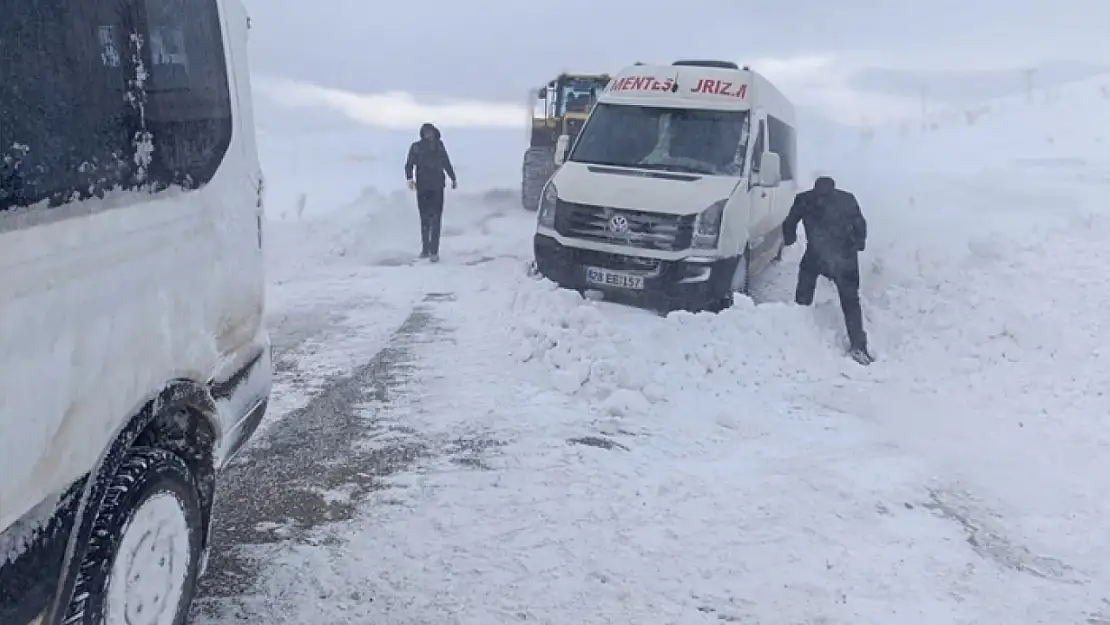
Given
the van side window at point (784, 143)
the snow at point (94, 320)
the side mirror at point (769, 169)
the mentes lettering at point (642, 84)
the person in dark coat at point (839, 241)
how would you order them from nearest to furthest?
the snow at point (94, 320) → the person in dark coat at point (839, 241) → the side mirror at point (769, 169) → the mentes lettering at point (642, 84) → the van side window at point (784, 143)

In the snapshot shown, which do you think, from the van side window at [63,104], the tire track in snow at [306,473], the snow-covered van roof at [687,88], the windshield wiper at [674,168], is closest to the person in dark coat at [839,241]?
the windshield wiper at [674,168]

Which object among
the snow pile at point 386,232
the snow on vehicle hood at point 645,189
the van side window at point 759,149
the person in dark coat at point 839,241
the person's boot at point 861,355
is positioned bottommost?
the snow pile at point 386,232

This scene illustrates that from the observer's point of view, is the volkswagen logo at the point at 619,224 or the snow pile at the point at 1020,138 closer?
the volkswagen logo at the point at 619,224

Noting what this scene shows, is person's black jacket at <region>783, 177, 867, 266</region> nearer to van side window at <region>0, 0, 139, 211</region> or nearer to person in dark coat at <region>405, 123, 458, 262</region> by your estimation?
person in dark coat at <region>405, 123, 458, 262</region>

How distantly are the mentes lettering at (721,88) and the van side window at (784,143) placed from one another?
775mm

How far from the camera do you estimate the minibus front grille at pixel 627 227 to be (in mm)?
8148

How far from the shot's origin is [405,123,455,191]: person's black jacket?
12117 millimetres

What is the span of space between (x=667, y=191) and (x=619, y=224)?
561mm

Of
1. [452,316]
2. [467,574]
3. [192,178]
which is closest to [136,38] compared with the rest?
[192,178]

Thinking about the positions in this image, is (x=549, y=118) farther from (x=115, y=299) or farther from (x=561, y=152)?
(x=115, y=299)

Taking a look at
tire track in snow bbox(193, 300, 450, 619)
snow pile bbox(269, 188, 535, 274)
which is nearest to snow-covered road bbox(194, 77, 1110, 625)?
tire track in snow bbox(193, 300, 450, 619)

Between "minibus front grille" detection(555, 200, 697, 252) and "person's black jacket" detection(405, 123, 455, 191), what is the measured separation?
163 inches

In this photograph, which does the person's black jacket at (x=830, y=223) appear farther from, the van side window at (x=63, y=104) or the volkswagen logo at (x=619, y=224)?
the van side window at (x=63, y=104)

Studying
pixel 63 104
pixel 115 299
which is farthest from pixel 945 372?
pixel 63 104
